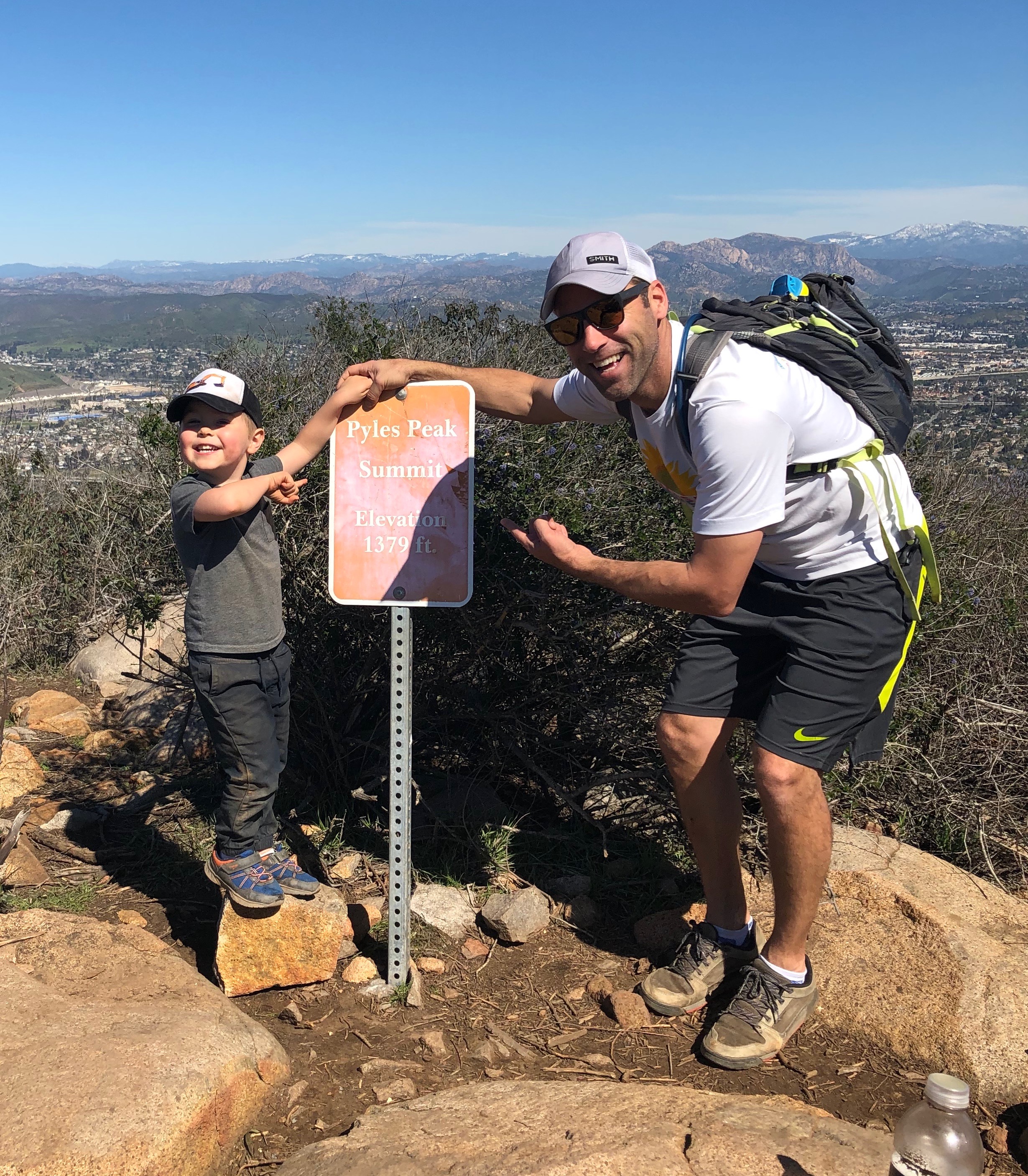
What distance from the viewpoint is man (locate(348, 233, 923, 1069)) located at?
7.82 feet

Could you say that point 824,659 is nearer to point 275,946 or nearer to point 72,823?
point 275,946

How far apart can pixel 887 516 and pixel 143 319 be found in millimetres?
32262

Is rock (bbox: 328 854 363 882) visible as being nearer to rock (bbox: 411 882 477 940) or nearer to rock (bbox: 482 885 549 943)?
rock (bbox: 411 882 477 940)

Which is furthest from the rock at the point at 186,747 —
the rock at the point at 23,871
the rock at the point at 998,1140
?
the rock at the point at 998,1140

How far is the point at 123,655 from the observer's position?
5.94 meters

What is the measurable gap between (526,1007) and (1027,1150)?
1370 millimetres

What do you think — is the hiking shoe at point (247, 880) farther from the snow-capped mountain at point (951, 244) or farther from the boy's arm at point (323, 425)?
the snow-capped mountain at point (951, 244)

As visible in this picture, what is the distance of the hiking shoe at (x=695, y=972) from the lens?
2.89 meters

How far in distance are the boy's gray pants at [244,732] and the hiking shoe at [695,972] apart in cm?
129

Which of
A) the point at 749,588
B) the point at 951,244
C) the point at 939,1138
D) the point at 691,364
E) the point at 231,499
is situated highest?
the point at 951,244

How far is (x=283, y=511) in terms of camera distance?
388 centimetres

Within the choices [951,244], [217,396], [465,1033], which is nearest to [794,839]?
[465,1033]

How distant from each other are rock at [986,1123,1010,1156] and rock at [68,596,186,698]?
14.5 ft

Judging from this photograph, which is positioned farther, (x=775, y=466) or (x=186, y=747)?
(x=186, y=747)
